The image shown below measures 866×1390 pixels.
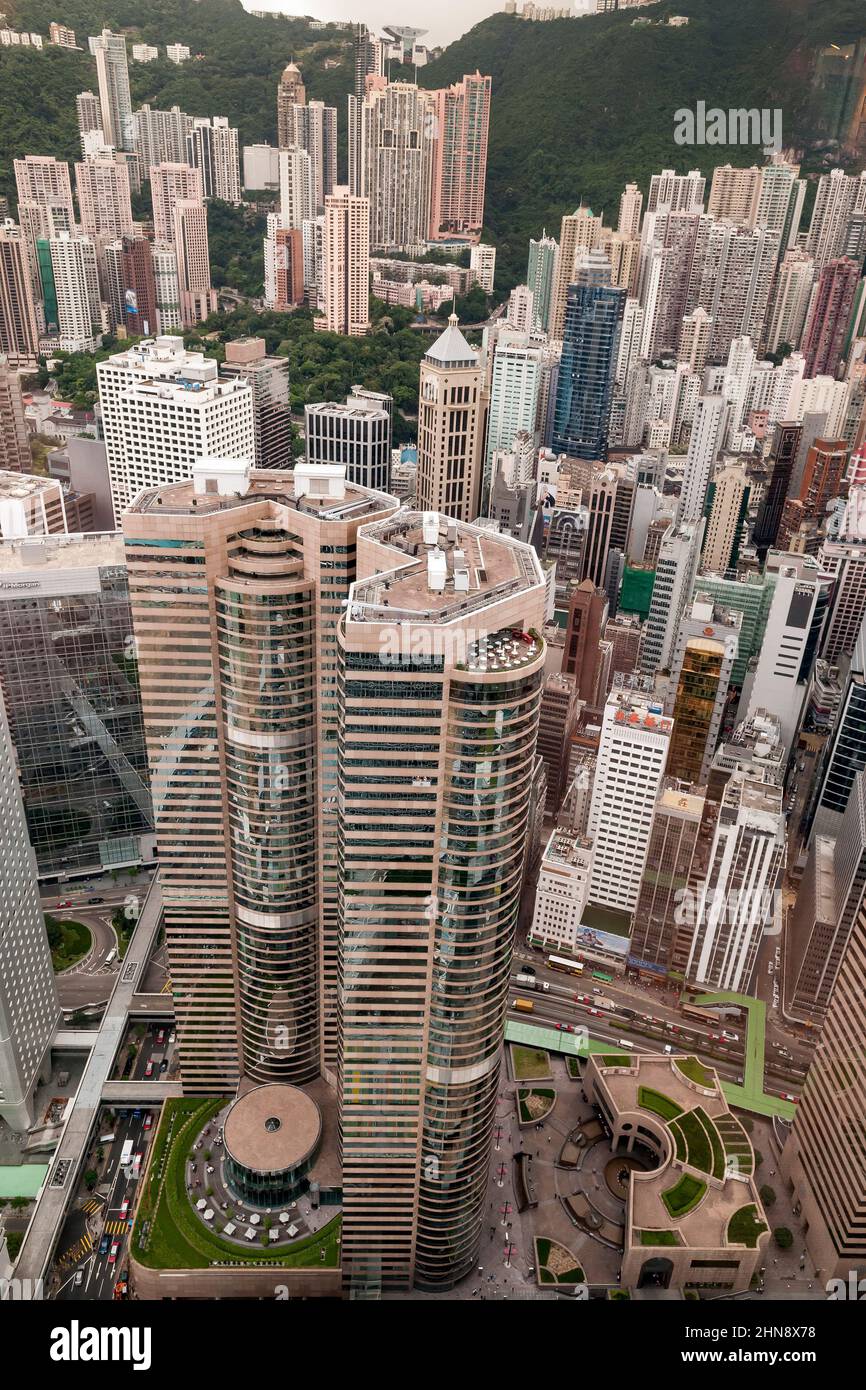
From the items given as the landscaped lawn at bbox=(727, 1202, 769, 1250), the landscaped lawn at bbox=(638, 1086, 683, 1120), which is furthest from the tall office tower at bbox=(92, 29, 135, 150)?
the landscaped lawn at bbox=(727, 1202, 769, 1250)

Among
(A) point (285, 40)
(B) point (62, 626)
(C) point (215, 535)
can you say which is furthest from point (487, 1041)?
(A) point (285, 40)

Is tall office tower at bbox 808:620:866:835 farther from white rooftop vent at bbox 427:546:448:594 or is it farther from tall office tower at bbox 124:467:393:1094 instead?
white rooftop vent at bbox 427:546:448:594

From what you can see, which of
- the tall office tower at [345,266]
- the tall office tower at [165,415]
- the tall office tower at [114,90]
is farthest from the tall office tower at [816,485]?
the tall office tower at [114,90]

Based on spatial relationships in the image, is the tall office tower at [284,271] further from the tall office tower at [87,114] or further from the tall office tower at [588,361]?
the tall office tower at [588,361]

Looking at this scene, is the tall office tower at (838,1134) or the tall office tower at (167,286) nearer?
the tall office tower at (838,1134)
